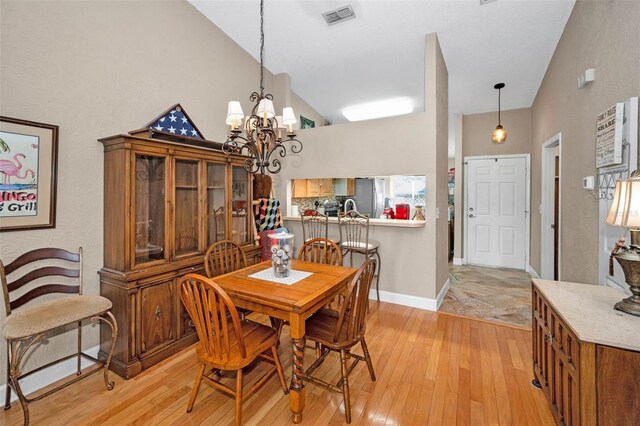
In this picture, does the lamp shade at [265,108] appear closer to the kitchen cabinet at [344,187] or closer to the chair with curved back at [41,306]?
the chair with curved back at [41,306]

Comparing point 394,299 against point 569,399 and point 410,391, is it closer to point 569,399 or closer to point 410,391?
point 410,391

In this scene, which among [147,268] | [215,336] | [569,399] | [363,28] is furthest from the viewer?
[363,28]

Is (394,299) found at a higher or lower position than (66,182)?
lower

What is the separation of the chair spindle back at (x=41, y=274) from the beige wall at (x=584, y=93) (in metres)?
3.92

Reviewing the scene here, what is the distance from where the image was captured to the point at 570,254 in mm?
2881

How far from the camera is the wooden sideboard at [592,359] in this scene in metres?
1.19

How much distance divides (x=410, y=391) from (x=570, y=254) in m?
2.18

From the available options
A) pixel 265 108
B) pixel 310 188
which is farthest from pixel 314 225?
pixel 265 108

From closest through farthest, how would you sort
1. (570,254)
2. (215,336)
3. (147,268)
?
(215,336), (147,268), (570,254)

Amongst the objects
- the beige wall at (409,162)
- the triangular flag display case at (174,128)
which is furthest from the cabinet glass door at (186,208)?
the beige wall at (409,162)

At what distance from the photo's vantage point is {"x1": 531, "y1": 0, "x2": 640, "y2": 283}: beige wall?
6.18ft

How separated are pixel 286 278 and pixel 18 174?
76.9 inches

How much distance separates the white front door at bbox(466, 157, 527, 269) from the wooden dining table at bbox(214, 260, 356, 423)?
430 centimetres

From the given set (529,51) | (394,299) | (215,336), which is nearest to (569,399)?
(215,336)
